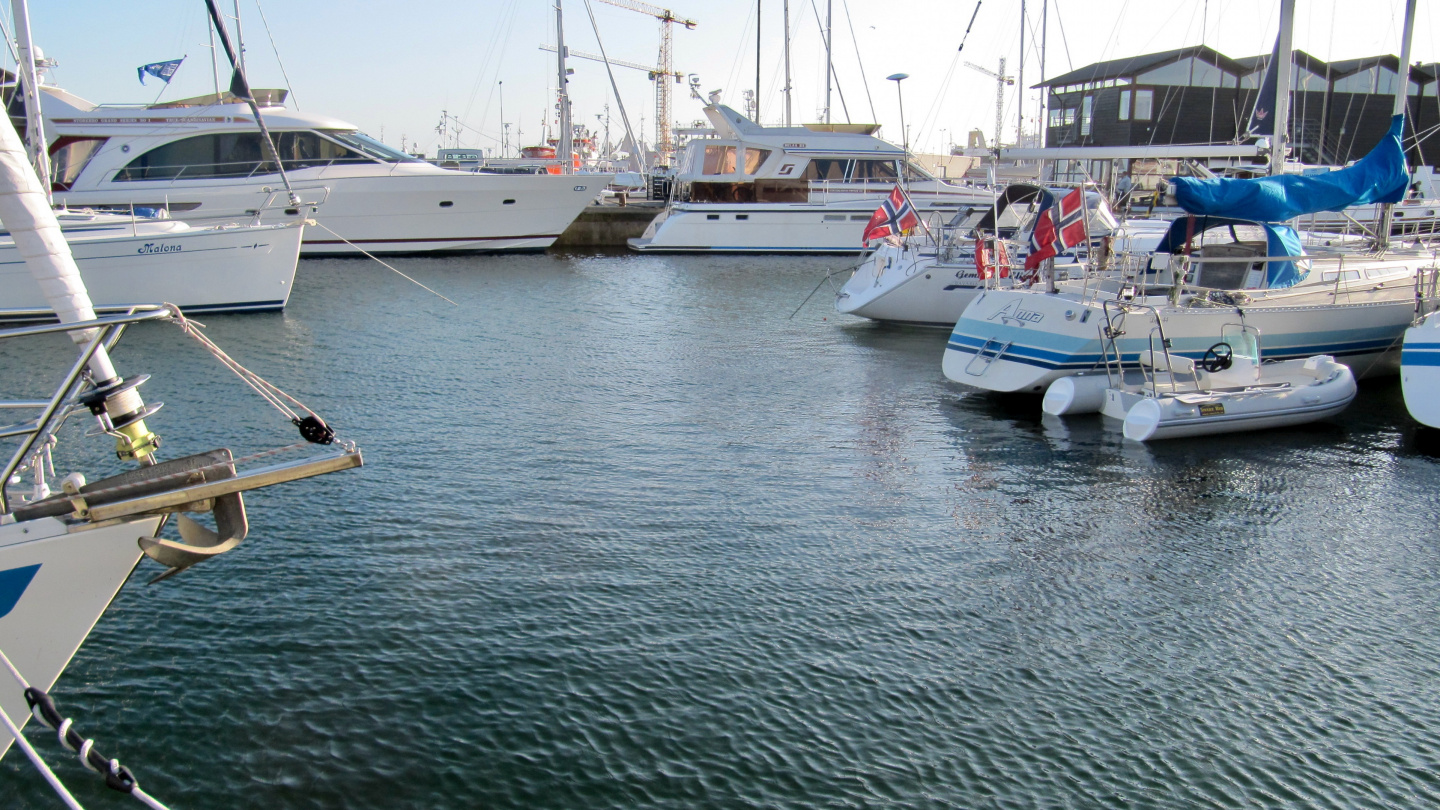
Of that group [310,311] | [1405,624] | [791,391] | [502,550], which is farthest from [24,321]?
[1405,624]

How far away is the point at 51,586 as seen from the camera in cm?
471

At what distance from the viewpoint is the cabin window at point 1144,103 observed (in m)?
44.3

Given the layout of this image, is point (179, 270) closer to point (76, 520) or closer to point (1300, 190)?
point (76, 520)

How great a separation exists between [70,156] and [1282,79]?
3096cm

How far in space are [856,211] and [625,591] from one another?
101ft

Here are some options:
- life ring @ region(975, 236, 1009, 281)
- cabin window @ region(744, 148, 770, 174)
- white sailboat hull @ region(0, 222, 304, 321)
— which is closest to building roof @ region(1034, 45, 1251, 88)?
cabin window @ region(744, 148, 770, 174)

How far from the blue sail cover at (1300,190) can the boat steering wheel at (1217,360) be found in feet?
7.16

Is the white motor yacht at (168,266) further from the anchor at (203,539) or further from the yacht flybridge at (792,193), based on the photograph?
the yacht flybridge at (792,193)

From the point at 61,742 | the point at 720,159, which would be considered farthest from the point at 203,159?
the point at 61,742

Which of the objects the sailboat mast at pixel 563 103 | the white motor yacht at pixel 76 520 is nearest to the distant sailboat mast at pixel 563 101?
the sailboat mast at pixel 563 103

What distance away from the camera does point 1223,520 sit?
365 inches

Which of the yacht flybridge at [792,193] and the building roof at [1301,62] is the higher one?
the building roof at [1301,62]

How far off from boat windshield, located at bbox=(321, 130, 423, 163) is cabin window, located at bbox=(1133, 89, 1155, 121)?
29.9 meters

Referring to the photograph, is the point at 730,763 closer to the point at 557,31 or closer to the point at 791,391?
the point at 791,391
